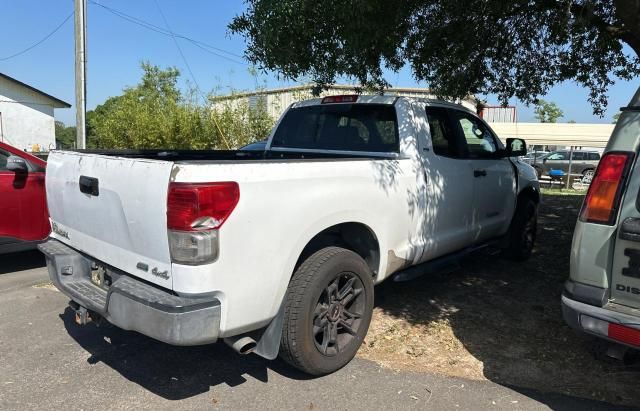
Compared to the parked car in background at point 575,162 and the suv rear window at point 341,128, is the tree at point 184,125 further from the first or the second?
the parked car in background at point 575,162

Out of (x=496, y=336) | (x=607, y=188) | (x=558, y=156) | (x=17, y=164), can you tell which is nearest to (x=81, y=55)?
(x=17, y=164)

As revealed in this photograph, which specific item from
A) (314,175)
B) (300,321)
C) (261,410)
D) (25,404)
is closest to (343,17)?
(314,175)

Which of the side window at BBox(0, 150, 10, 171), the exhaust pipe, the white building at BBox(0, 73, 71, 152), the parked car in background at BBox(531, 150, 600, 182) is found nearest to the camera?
the exhaust pipe

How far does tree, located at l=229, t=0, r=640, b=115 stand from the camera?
5.20 metres

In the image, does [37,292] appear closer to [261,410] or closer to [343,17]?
[261,410]

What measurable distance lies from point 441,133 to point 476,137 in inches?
32.0

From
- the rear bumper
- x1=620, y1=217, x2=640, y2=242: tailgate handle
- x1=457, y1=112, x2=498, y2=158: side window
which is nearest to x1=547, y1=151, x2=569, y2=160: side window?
x1=457, y1=112, x2=498, y2=158: side window

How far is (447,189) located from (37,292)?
4225mm

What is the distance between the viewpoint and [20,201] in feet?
18.2

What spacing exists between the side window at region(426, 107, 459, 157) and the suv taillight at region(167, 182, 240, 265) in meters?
2.48

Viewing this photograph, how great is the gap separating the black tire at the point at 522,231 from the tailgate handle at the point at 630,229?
11.2 ft

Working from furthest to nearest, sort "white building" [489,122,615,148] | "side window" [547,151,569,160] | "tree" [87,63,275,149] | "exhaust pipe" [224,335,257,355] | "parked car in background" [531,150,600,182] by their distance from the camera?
"white building" [489,122,615,148] < "side window" [547,151,569,160] < "parked car in background" [531,150,600,182] < "tree" [87,63,275,149] < "exhaust pipe" [224,335,257,355]

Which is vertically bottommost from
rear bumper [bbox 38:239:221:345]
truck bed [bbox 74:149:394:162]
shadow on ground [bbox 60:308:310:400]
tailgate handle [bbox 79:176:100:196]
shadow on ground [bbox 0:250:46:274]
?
shadow on ground [bbox 60:308:310:400]

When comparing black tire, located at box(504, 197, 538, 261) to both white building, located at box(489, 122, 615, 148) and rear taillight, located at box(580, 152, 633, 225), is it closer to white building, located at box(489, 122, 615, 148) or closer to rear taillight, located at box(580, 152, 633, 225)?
rear taillight, located at box(580, 152, 633, 225)
